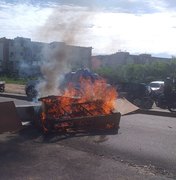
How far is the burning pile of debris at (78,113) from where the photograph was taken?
35.2ft

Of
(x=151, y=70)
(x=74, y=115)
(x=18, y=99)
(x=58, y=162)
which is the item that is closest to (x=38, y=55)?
(x=18, y=99)

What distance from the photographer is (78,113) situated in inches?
455

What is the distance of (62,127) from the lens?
10.8 metres

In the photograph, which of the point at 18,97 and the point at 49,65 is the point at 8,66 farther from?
the point at 49,65

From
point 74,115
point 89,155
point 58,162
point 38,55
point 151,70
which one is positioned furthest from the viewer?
point 151,70

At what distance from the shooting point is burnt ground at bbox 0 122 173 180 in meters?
6.82

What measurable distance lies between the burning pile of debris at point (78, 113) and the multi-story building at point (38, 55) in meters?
5.34

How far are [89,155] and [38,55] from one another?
16936 millimetres

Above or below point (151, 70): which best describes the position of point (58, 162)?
below

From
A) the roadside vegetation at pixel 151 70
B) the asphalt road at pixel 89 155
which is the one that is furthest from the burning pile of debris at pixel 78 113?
the roadside vegetation at pixel 151 70

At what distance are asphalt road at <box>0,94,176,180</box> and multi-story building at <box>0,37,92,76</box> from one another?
6551 mm

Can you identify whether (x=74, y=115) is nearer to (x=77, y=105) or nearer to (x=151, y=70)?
(x=77, y=105)

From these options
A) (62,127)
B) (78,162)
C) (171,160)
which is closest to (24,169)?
(78,162)

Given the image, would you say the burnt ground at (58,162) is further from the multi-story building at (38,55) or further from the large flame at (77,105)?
the multi-story building at (38,55)
